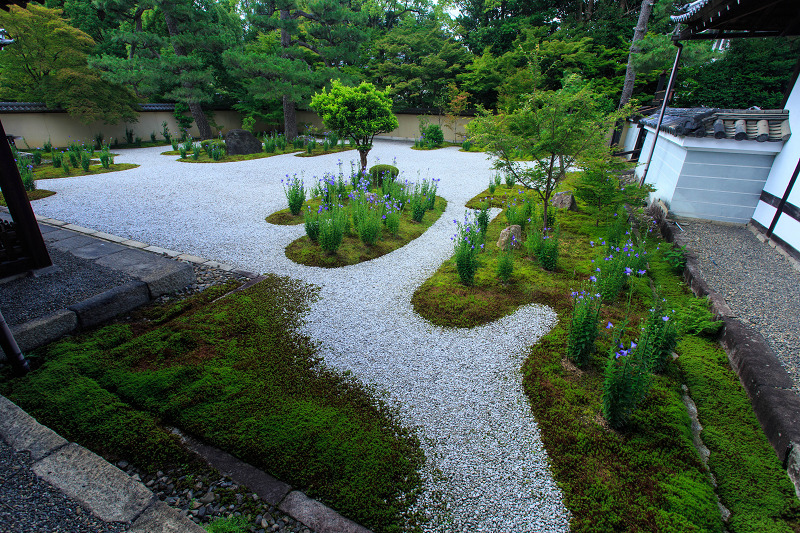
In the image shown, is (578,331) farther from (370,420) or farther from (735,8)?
(735,8)

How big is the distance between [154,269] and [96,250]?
119 centimetres

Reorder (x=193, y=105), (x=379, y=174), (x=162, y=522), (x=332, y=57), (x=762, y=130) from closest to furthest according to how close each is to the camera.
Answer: (x=162, y=522) → (x=762, y=130) → (x=379, y=174) → (x=332, y=57) → (x=193, y=105)

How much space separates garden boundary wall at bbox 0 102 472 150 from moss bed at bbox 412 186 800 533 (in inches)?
589

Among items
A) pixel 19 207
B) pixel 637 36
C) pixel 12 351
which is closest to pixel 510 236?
pixel 12 351

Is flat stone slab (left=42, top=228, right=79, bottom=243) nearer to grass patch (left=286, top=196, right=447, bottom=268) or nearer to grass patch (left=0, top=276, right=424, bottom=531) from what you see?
grass patch (left=0, top=276, right=424, bottom=531)

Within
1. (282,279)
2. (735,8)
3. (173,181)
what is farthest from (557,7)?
(282,279)

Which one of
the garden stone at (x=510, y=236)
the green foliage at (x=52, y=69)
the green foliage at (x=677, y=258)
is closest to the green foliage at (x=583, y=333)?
the garden stone at (x=510, y=236)

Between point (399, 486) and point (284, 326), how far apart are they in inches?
79.4

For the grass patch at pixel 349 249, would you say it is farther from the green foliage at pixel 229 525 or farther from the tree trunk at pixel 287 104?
the tree trunk at pixel 287 104

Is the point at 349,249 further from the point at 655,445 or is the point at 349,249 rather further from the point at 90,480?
the point at 655,445

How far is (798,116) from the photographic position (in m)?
5.19

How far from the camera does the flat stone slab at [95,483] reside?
70.5 inches

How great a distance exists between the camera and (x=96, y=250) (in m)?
4.63

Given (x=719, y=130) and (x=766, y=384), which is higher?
(x=719, y=130)
